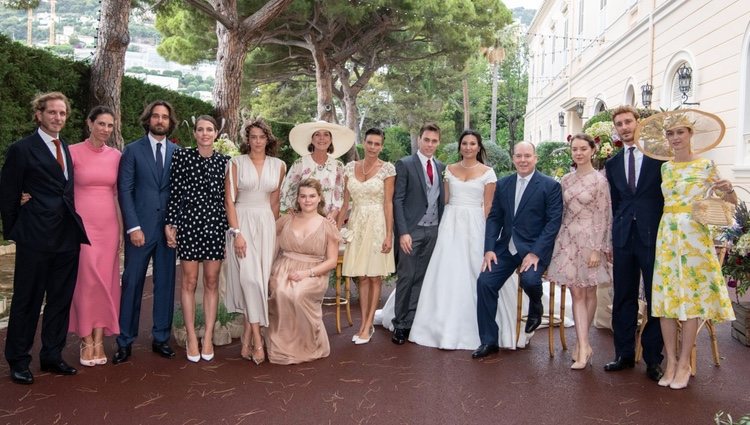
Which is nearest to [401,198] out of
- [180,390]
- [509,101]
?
[180,390]

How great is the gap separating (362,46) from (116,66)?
488 inches

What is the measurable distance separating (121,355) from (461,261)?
9.28 ft

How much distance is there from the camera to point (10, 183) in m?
3.89

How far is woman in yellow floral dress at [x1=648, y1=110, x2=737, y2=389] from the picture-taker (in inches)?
157

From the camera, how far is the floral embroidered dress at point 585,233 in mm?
4543

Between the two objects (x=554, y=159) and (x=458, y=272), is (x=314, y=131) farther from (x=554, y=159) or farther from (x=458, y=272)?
(x=554, y=159)

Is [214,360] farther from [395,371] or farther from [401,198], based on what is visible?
[401,198]

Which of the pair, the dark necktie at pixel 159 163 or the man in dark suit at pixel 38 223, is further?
→ the dark necktie at pixel 159 163

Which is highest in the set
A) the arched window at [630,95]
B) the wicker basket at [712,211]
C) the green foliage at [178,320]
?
the arched window at [630,95]

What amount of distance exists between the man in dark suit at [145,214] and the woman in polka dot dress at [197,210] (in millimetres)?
101

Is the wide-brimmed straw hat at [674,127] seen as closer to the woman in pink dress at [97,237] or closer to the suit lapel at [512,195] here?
the suit lapel at [512,195]

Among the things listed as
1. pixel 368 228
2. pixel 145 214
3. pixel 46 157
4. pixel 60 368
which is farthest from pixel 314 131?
pixel 60 368

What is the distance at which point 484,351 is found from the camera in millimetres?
4816

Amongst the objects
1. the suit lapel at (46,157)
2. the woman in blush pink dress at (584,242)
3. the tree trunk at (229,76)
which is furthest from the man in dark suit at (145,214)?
the tree trunk at (229,76)
